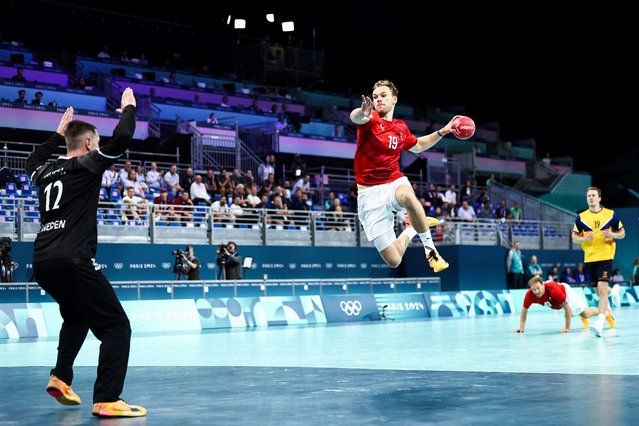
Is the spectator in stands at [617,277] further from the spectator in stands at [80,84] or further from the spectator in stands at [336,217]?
the spectator in stands at [80,84]

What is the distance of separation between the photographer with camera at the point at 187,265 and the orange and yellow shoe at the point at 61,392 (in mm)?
17181

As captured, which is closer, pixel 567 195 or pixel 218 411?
pixel 218 411

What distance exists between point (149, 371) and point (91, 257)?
3703 mm

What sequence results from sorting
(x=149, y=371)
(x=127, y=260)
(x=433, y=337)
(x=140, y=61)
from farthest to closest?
(x=140, y=61), (x=127, y=260), (x=433, y=337), (x=149, y=371)

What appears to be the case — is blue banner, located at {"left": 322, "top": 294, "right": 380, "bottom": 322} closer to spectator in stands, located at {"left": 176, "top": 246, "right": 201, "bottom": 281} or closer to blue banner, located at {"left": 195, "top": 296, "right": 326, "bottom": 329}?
blue banner, located at {"left": 195, "top": 296, "right": 326, "bottom": 329}

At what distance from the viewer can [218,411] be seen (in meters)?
6.60

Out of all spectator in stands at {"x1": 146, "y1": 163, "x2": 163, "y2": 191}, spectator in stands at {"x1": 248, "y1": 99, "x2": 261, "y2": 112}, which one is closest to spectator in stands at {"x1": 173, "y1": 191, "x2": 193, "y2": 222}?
spectator in stands at {"x1": 146, "y1": 163, "x2": 163, "y2": 191}

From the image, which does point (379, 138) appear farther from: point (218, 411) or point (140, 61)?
point (140, 61)

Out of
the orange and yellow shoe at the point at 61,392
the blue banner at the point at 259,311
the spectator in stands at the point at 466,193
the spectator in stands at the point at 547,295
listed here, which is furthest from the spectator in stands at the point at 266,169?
the orange and yellow shoe at the point at 61,392

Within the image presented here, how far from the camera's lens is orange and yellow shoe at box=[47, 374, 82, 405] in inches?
269

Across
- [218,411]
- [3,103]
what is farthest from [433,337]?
[3,103]

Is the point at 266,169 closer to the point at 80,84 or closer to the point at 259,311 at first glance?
the point at 80,84

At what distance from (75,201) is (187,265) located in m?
17.8


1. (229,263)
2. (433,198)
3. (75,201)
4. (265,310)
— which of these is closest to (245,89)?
(433,198)
